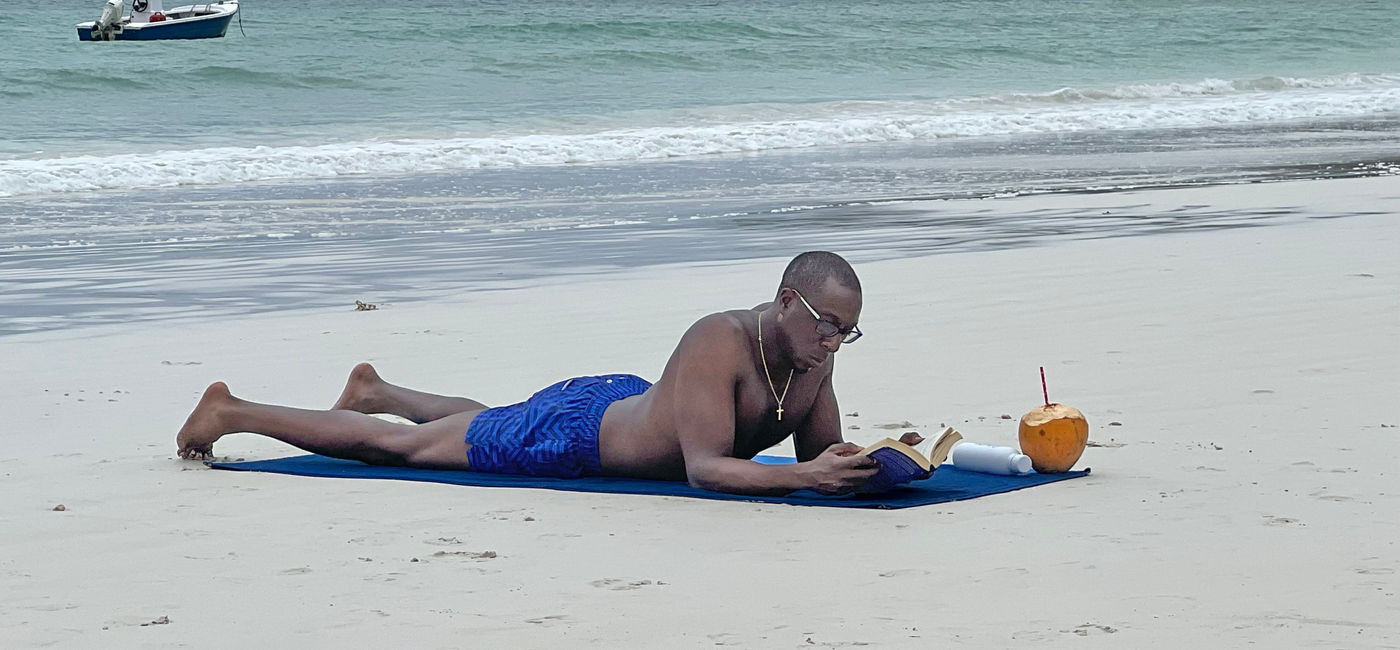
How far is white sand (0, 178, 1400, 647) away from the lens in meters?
3.71

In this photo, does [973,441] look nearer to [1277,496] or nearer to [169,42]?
[1277,496]

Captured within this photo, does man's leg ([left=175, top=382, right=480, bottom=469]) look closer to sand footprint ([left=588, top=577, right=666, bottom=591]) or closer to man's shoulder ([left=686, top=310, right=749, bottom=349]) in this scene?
man's shoulder ([left=686, top=310, right=749, bottom=349])

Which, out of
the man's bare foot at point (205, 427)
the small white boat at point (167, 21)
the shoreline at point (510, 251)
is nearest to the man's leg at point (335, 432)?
the man's bare foot at point (205, 427)

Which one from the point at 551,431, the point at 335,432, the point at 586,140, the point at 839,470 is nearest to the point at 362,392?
the point at 335,432

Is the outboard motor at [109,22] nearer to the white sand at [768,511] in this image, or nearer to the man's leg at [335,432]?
the white sand at [768,511]

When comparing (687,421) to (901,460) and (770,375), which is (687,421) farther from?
(901,460)

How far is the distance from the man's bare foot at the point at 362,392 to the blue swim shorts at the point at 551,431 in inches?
22.6

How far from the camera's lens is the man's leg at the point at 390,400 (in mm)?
5977

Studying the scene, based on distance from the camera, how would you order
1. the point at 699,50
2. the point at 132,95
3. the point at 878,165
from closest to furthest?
the point at 878,165 < the point at 132,95 < the point at 699,50

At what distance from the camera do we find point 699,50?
40594mm

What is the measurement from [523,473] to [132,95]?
26702 mm

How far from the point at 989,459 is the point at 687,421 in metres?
0.86

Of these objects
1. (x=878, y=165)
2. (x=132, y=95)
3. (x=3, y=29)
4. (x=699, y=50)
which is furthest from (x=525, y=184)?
(x=3, y=29)

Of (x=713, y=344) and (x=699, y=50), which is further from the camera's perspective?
(x=699, y=50)
